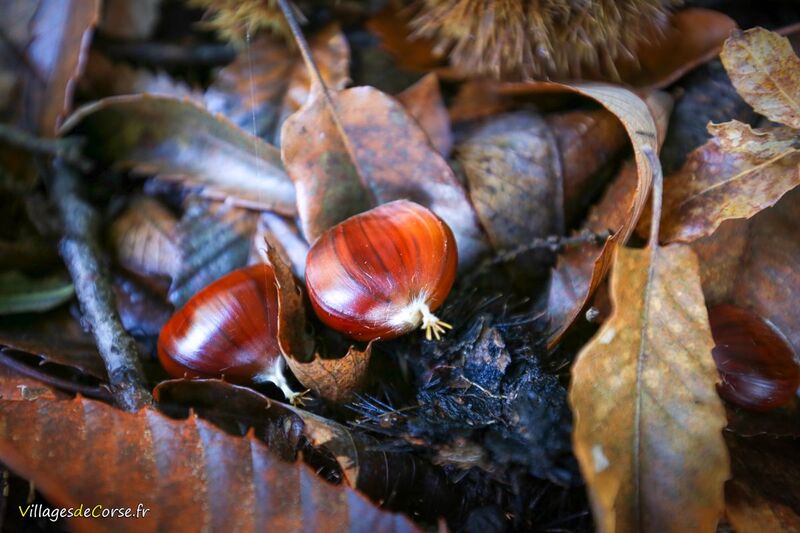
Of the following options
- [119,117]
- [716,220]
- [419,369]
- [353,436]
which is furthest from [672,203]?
[119,117]

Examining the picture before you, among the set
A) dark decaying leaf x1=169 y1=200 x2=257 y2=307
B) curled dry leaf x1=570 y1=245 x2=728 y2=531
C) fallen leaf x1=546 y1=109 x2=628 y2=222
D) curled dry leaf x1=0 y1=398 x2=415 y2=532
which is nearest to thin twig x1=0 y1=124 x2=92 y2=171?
dark decaying leaf x1=169 y1=200 x2=257 y2=307

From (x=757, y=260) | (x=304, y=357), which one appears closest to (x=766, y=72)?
(x=757, y=260)

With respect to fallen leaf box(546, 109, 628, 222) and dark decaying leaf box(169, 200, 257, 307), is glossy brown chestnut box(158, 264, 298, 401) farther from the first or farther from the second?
fallen leaf box(546, 109, 628, 222)

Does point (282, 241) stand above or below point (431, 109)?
below

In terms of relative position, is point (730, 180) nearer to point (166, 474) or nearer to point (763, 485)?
point (763, 485)

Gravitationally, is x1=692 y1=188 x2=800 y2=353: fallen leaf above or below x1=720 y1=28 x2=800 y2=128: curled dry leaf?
below
